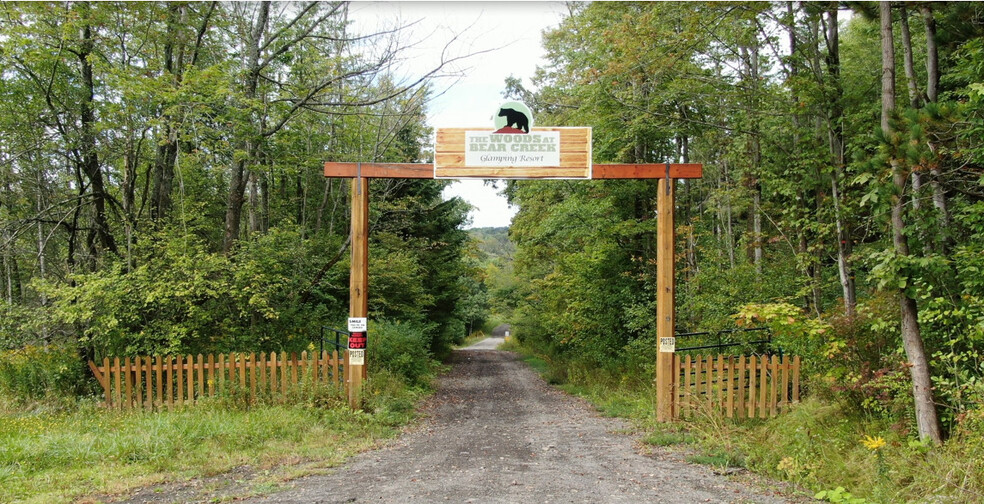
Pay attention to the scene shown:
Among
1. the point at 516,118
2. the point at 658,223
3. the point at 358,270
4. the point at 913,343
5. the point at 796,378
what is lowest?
the point at 796,378

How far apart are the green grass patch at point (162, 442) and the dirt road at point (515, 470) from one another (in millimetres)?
737

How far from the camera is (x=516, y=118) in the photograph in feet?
27.3

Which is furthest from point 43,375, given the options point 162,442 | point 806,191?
point 806,191

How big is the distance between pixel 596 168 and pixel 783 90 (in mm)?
Answer: 5432

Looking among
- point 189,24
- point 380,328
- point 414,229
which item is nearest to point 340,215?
point 414,229

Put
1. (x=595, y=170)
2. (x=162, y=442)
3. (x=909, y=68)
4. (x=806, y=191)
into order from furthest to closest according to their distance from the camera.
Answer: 1. (x=806, y=191)
2. (x=595, y=170)
3. (x=909, y=68)
4. (x=162, y=442)

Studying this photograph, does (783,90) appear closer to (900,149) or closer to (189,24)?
(900,149)

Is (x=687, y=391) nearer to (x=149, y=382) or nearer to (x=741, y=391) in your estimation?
(x=741, y=391)

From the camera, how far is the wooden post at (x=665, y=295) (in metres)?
8.37

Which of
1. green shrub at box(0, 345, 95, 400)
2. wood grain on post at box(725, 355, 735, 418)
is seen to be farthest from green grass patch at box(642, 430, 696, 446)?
green shrub at box(0, 345, 95, 400)

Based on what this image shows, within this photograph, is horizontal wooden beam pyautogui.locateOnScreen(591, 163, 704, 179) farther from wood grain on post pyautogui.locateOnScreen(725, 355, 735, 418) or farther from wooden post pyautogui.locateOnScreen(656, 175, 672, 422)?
wood grain on post pyautogui.locateOnScreen(725, 355, 735, 418)

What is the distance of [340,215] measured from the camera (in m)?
19.6

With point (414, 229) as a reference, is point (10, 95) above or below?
above

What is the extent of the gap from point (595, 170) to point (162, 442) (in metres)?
6.71
